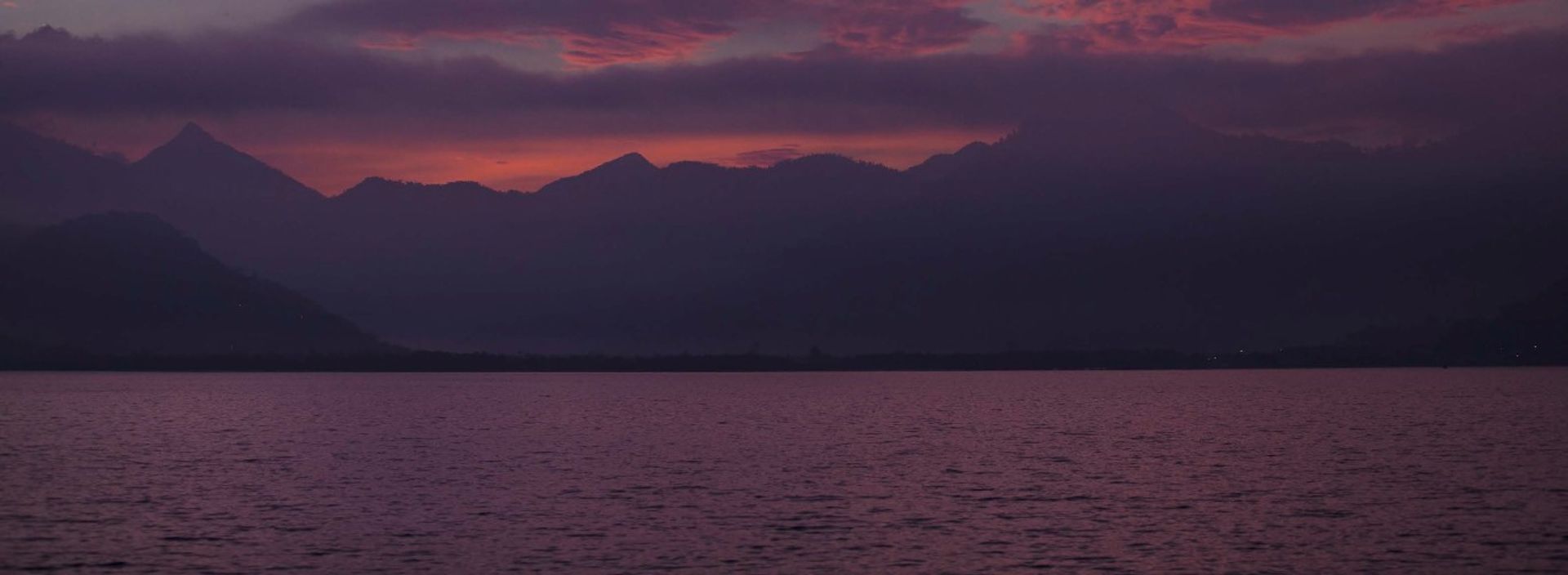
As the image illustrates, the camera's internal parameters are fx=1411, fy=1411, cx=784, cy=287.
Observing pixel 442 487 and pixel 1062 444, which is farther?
pixel 1062 444

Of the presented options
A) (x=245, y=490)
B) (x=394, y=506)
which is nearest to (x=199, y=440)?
(x=245, y=490)

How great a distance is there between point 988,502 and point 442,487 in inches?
1233

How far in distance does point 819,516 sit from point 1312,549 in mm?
22355

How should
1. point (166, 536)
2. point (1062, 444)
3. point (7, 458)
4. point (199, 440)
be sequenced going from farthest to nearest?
1. point (199, 440)
2. point (1062, 444)
3. point (7, 458)
4. point (166, 536)

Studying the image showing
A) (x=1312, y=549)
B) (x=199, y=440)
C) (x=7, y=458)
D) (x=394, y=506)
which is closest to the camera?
(x=1312, y=549)

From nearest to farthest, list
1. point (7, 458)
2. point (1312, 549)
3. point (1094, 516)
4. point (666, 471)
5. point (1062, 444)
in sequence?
1. point (1312, 549)
2. point (1094, 516)
3. point (666, 471)
4. point (7, 458)
5. point (1062, 444)

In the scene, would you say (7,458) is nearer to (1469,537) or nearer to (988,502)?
(988,502)

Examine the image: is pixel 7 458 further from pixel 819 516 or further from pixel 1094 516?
pixel 1094 516

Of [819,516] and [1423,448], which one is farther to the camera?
[1423,448]

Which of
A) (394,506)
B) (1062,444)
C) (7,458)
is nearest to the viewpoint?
(394,506)

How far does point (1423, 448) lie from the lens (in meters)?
112

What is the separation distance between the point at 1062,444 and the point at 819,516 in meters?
57.6

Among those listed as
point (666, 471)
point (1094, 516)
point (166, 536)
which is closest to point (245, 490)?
point (166, 536)

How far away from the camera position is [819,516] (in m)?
67.2
